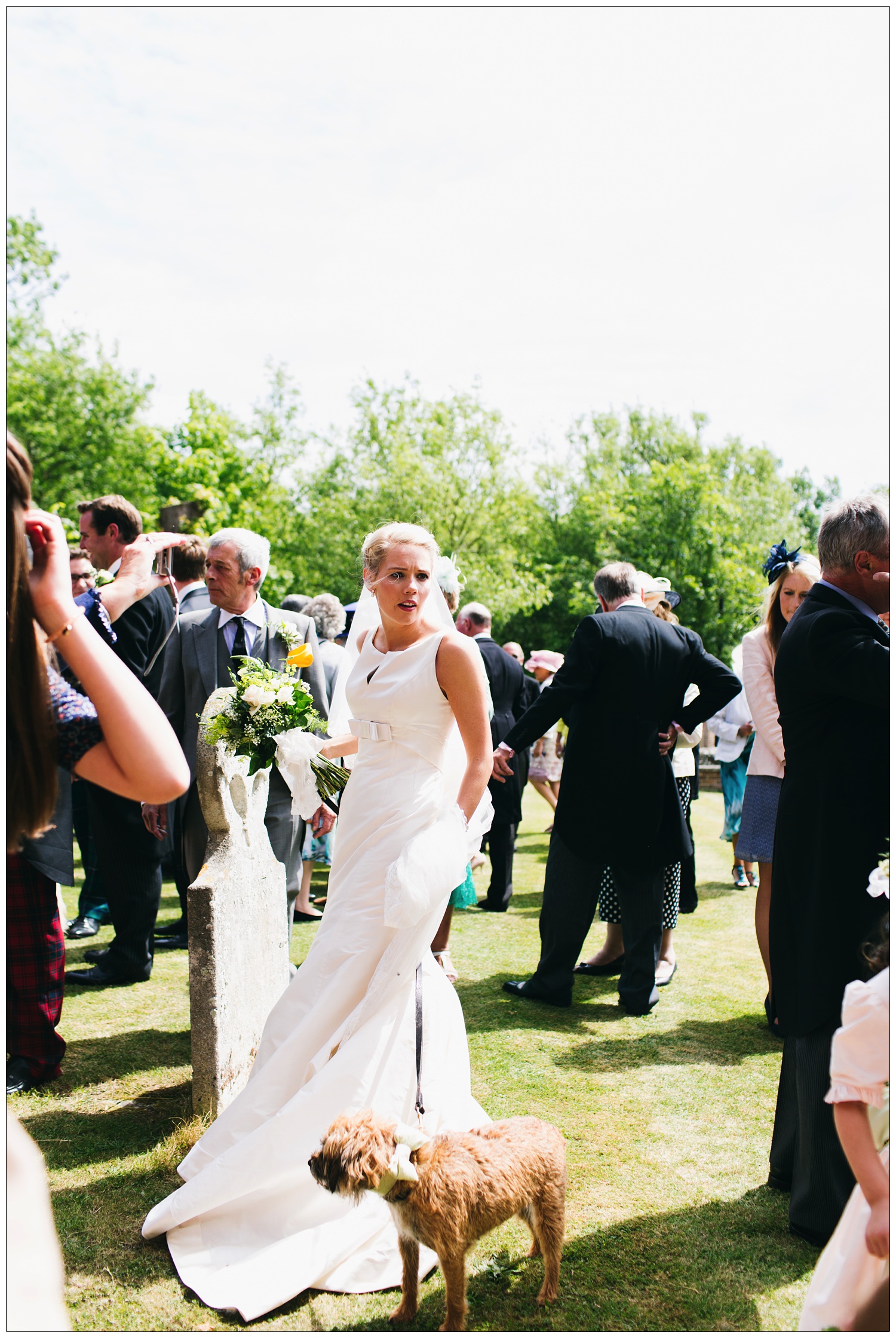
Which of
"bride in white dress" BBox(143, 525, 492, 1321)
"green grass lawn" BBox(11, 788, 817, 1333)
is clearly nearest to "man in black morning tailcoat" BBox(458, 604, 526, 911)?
"green grass lawn" BBox(11, 788, 817, 1333)

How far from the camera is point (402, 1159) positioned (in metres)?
2.68

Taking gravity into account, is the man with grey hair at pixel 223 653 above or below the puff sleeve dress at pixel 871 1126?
above

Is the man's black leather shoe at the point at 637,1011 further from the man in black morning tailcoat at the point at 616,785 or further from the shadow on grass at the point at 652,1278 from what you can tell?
the shadow on grass at the point at 652,1278

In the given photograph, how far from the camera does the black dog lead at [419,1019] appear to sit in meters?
3.42

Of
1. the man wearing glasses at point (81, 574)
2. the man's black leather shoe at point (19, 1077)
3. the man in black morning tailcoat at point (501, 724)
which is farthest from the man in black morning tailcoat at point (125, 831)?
the man in black morning tailcoat at point (501, 724)

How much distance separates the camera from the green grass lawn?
9.86ft

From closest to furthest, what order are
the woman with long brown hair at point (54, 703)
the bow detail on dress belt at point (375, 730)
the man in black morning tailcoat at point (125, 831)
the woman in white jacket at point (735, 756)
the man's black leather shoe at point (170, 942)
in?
the woman with long brown hair at point (54, 703), the bow detail on dress belt at point (375, 730), the man in black morning tailcoat at point (125, 831), the man's black leather shoe at point (170, 942), the woman in white jacket at point (735, 756)

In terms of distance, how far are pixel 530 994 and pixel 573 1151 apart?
2020mm

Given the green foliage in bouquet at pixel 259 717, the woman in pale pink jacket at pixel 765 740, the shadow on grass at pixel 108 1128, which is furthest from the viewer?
the woman in pale pink jacket at pixel 765 740

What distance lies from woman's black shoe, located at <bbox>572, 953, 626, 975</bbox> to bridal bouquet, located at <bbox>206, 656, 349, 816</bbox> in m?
3.22

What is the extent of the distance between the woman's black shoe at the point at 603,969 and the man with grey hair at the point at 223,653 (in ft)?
7.88

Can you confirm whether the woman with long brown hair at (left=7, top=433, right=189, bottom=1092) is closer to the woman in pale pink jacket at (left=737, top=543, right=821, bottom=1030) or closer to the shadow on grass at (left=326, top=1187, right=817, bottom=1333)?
the shadow on grass at (left=326, top=1187, right=817, bottom=1333)

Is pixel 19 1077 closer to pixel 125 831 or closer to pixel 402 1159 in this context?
pixel 125 831

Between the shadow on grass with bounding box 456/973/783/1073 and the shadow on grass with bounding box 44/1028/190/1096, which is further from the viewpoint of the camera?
the shadow on grass with bounding box 456/973/783/1073
